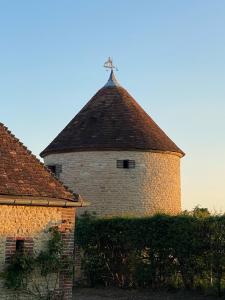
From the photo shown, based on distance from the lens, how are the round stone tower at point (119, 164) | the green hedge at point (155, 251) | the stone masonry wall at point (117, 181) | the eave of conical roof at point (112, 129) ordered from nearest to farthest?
1. the green hedge at point (155, 251)
2. the stone masonry wall at point (117, 181)
3. the round stone tower at point (119, 164)
4. the eave of conical roof at point (112, 129)

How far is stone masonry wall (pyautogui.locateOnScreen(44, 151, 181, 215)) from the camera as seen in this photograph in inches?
1001

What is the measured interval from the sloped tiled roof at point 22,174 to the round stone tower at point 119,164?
10.4m

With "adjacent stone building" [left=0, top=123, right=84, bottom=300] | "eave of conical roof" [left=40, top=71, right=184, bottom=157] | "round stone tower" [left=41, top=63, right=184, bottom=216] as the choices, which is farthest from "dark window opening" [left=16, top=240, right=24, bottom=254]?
"eave of conical roof" [left=40, top=71, right=184, bottom=157]

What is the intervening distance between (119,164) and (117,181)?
801 mm

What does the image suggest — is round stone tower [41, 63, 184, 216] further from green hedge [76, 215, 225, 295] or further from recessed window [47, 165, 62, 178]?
green hedge [76, 215, 225, 295]

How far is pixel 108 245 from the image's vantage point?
21.0 m

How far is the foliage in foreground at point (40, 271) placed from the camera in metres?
13.1

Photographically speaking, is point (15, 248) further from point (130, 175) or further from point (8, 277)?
point (130, 175)

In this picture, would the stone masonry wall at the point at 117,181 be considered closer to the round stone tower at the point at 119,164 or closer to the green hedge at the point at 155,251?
the round stone tower at the point at 119,164

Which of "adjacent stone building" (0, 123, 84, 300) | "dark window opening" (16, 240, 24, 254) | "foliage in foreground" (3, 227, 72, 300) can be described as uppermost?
"adjacent stone building" (0, 123, 84, 300)

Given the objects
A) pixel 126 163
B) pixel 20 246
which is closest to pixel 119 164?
pixel 126 163

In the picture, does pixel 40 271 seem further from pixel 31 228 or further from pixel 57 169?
pixel 57 169

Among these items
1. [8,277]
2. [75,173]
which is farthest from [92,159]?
[8,277]

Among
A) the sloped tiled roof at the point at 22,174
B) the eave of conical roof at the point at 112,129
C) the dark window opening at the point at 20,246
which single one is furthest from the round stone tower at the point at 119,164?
the dark window opening at the point at 20,246
